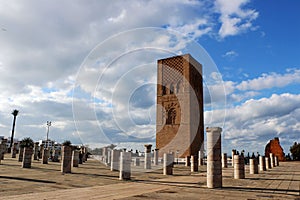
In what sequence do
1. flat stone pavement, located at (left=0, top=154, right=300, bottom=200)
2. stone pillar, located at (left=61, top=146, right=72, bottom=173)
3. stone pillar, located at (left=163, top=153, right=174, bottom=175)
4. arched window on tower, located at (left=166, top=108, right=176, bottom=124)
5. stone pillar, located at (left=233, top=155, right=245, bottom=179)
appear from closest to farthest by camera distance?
flat stone pavement, located at (left=0, top=154, right=300, bottom=200) < stone pillar, located at (left=233, top=155, right=245, bottom=179) < stone pillar, located at (left=61, top=146, right=72, bottom=173) < stone pillar, located at (left=163, top=153, right=174, bottom=175) < arched window on tower, located at (left=166, top=108, right=176, bottom=124)

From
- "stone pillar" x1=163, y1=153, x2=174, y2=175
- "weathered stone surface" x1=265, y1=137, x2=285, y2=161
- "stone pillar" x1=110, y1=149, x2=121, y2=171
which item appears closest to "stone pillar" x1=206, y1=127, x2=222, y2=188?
"stone pillar" x1=163, y1=153, x2=174, y2=175

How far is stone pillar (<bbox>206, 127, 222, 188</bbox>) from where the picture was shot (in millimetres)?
9883

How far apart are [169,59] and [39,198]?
1667 inches

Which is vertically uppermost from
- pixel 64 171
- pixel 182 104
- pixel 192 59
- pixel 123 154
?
pixel 192 59

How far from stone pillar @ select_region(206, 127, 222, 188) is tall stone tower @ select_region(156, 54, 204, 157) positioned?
31.3m

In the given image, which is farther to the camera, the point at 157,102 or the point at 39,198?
the point at 157,102

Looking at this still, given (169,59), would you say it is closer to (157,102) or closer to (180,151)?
(157,102)

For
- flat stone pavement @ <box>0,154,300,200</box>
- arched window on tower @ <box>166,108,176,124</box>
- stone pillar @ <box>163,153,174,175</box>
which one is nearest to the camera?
flat stone pavement @ <box>0,154,300,200</box>

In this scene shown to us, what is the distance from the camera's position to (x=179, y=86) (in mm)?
45469

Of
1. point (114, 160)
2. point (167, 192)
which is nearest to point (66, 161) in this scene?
point (114, 160)

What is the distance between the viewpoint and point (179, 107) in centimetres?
4403

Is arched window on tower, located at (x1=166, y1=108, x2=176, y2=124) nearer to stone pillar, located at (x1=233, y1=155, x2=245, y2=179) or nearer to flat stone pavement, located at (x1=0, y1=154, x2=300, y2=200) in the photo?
stone pillar, located at (x1=233, y1=155, x2=245, y2=179)

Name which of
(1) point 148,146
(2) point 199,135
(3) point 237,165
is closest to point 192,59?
(2) point 199,135

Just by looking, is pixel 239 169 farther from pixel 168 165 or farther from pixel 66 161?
pixel 66 161
